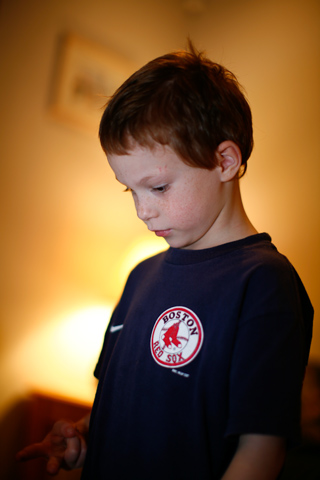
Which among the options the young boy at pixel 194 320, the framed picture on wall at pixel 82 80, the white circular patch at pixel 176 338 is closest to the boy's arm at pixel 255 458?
the young boy at pixel 194 320

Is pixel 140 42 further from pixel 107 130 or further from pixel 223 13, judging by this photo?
pixel 107 130

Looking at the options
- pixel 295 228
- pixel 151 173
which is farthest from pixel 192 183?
pixel 295 228

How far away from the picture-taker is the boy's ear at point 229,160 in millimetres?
609

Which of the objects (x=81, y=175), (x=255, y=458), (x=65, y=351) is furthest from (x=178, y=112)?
(x=65, y=351)

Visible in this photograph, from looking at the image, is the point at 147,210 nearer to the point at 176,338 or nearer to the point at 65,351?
the point at 176,338

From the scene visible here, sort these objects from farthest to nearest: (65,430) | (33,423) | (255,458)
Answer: (33,423) < (65,430) < (255,458)

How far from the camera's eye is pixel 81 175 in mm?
1792

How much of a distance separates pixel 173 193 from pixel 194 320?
7.9 inches

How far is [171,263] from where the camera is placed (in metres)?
0.67

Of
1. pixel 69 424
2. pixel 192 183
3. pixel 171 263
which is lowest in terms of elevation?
pixel 69 424

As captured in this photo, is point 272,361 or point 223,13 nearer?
point 272,361

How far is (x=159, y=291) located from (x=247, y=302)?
190mm

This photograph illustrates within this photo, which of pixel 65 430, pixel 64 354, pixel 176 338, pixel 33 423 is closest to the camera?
pixel 176 338

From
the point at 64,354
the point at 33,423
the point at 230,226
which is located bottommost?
the point at 33,423
